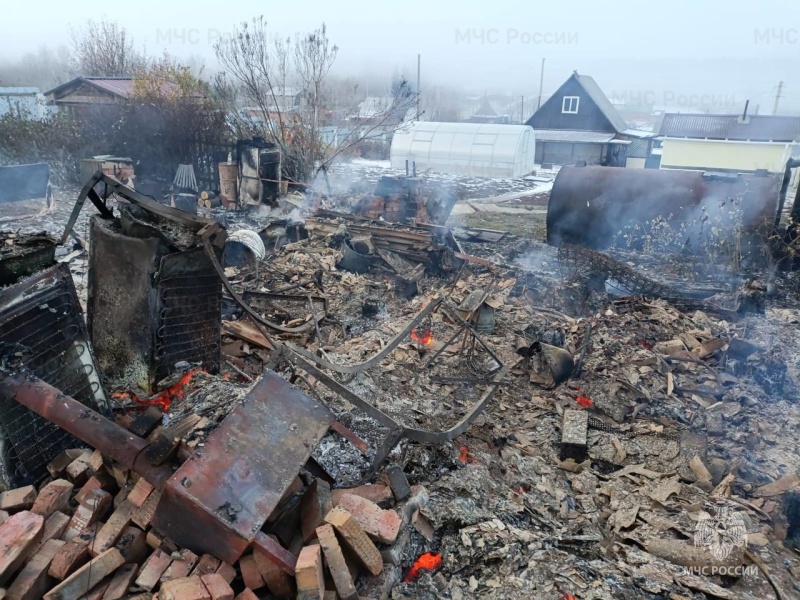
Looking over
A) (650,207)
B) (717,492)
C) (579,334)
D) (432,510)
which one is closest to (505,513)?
(432,510)

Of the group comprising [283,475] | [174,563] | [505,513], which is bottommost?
[505,513]

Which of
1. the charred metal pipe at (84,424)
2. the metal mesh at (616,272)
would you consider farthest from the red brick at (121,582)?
the metal mesh at (616,272)

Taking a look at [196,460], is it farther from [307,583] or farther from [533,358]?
[533,358]

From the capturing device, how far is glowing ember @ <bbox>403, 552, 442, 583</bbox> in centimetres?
275

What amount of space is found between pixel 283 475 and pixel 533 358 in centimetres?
393

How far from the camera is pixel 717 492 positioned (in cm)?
395

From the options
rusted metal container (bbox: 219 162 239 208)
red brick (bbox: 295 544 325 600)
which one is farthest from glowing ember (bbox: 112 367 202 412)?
rusted metal container (bbox: 219 162 239 208)

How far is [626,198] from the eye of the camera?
11.6 meters

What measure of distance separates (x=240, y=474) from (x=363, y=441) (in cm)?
106

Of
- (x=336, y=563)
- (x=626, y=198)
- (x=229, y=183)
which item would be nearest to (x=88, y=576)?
(x=336, y=563)

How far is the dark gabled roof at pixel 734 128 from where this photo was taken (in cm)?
2705

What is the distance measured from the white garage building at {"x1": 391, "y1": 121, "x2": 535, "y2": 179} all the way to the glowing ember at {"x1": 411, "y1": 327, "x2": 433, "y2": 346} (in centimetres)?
2030

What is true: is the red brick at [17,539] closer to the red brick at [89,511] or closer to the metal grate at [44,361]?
the red brick at [89,511]

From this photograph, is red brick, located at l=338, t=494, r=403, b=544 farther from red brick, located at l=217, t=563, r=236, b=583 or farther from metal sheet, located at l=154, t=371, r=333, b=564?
red brick, located at l=217, t=563, r=236, b=583
